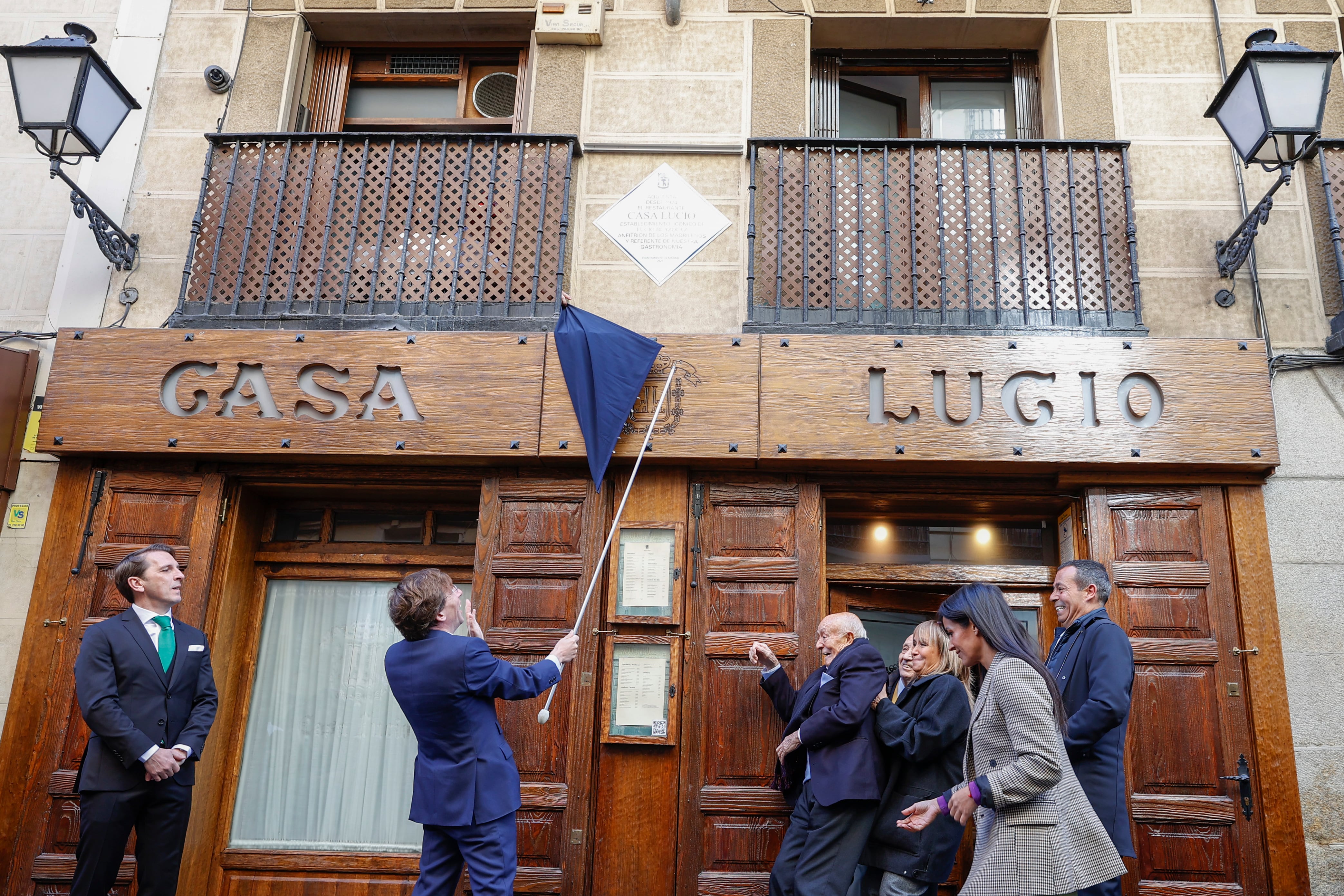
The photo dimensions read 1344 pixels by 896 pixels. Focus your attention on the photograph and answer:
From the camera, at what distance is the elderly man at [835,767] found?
4293 millimetres

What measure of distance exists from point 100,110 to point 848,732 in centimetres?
565

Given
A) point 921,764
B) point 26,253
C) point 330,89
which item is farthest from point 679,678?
point 26,253

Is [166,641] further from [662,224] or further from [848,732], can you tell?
[662,224]

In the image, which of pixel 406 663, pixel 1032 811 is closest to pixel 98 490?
pixel 406 663

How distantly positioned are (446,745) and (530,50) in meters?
4.95

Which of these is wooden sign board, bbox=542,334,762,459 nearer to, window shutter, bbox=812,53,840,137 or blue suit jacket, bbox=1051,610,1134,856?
window shutter, bbox=812,53,840,137

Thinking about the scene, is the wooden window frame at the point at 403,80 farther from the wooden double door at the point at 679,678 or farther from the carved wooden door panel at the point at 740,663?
the carved wooden door panel at the point at 740,663

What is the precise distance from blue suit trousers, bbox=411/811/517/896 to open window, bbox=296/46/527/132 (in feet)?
16.3

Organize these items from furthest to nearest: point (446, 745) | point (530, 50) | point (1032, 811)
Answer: point (530, 50)
point (446, 745)
point (1032, 811)

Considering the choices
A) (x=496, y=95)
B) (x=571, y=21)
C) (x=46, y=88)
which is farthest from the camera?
(x=496, y=95)

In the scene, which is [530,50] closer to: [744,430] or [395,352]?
[395,352]

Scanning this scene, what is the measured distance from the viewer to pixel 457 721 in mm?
4059

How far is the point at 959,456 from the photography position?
563cm

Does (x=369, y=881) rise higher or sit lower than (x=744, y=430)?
lower
